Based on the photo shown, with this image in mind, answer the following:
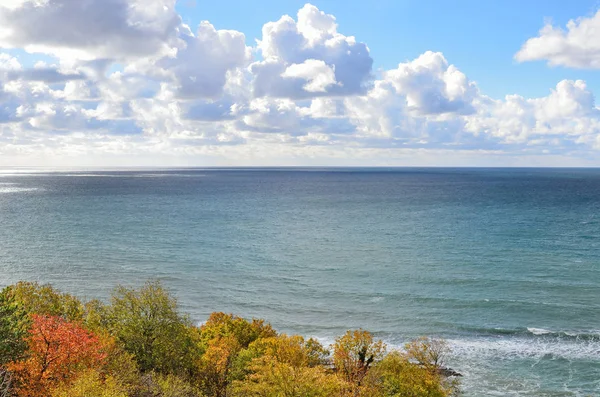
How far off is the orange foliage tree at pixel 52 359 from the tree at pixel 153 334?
25.5ft

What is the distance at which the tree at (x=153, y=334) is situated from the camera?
45906mm

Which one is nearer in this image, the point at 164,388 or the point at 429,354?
the point at 164,388

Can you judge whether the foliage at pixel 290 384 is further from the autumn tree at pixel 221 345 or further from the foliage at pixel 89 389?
the foliage at pixel 89 389

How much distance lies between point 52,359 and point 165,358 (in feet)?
37.5

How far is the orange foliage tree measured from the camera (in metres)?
35.0

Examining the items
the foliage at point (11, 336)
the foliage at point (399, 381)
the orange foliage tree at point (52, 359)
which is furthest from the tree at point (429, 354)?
the foliage at point (11, 336)

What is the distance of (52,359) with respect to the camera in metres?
36.6

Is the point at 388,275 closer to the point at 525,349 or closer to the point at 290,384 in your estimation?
the point at 525,349

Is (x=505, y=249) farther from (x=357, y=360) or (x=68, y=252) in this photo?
(x=68, y=252)

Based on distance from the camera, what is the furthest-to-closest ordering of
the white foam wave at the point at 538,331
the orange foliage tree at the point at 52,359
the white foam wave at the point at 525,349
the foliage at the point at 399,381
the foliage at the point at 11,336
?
1. the white foam wave at the point at 538,331
2. the white foam wave at the point at 525,349
3. the foliage at the point at 399,381
4. the orange foliage tree at the point at 52,359
5. the foliage at the point at 11,336

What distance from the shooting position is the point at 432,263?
10631cm

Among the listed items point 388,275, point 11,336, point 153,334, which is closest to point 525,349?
point 388,275

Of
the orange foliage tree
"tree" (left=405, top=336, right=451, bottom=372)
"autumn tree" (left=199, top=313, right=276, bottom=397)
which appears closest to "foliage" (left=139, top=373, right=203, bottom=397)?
the orange foliage tree

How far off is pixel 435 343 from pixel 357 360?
13077 mm
